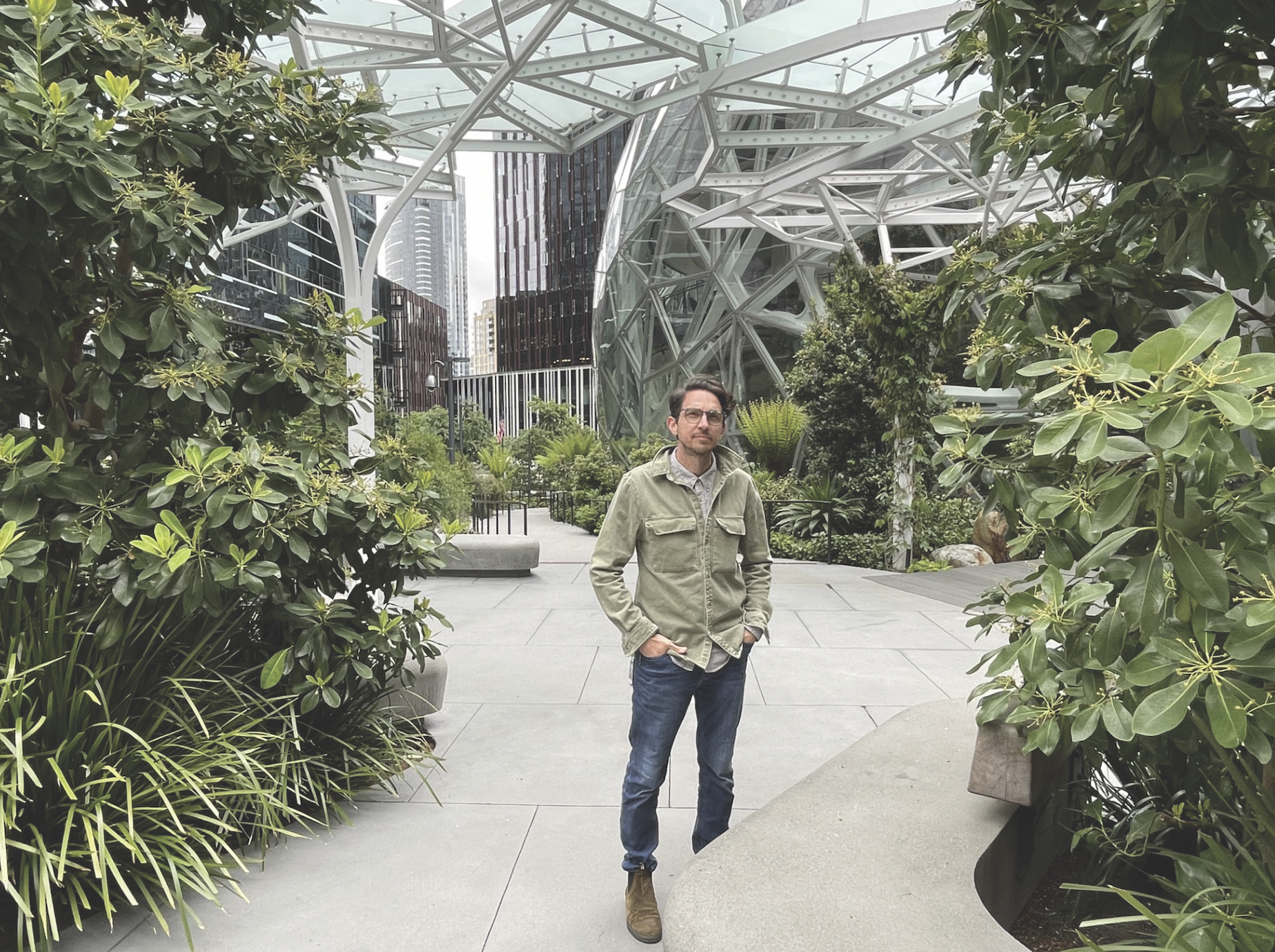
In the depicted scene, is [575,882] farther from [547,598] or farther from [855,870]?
[547,598]

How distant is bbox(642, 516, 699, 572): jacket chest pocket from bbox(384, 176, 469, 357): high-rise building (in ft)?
471

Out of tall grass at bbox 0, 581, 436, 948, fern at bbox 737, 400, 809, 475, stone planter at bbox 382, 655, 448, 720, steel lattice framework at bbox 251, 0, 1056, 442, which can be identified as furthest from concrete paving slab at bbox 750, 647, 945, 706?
fern at bbox 737, 400, 809, 475

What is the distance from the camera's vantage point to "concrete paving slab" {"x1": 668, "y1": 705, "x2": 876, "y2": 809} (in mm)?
4492

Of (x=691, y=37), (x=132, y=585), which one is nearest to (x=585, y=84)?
(x=691, y=37)

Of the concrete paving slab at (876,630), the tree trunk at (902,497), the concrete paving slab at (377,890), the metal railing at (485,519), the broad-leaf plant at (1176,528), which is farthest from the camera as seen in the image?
the metal railing at (485,519)

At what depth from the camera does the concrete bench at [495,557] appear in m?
11.5

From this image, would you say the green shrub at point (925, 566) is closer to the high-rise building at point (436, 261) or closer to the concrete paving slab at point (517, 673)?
the concrete paving slab at point (517, 673)

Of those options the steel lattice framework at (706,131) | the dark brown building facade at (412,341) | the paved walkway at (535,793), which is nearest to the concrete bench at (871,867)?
the paved walkway at (535,793)

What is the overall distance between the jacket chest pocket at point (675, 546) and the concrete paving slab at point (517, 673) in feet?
10.2

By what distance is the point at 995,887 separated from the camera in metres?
2.79

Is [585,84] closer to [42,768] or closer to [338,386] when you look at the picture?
[338,386]

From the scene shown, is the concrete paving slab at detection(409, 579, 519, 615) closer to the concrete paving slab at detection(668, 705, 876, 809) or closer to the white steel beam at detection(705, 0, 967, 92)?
the concrete paving slab at detection(668, 705, 876, 809)

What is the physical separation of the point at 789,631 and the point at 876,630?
0.90 m

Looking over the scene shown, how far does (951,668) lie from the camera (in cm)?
693
